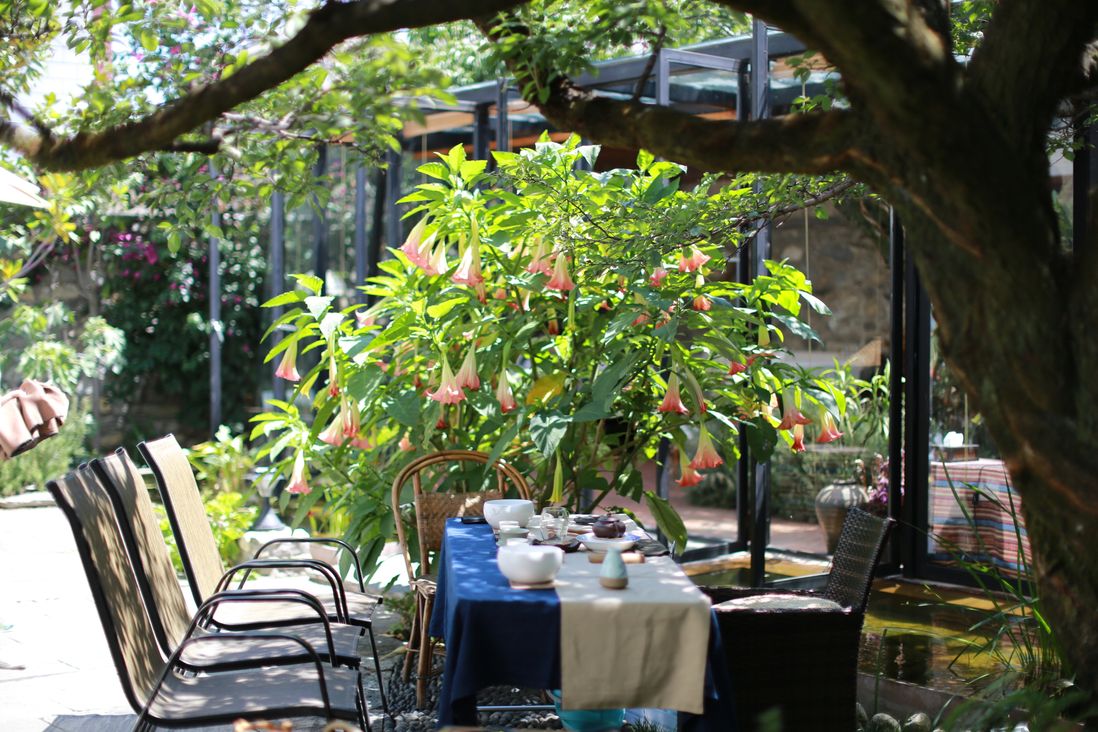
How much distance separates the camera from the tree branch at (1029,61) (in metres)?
2.33

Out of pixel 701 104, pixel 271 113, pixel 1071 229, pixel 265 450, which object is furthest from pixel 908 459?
pixel 271 113

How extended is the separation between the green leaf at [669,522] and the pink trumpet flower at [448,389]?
1.03 metres

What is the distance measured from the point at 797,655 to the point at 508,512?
111cm

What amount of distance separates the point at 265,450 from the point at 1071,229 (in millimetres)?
3927

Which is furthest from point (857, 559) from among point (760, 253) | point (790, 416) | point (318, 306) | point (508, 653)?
point (760, 253)

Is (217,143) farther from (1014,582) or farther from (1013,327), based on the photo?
(1014,582)

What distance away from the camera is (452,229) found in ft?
16.5

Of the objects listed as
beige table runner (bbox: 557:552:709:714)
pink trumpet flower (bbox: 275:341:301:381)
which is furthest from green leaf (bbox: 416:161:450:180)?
beige table runner (bbox: 557:552:709:714)

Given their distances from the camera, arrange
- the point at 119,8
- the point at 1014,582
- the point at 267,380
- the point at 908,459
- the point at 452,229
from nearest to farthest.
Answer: the point at 119,8
the point at 452,229
the point at 1014,582
the point at 908,459
the point at 267,380

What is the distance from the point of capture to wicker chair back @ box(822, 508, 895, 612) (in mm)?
3654

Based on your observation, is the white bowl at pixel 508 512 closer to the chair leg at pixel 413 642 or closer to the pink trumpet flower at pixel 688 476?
the chair leg at pixel 413 642

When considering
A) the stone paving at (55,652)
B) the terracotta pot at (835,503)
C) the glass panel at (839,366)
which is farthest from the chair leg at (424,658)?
the terracotta pot at (835,503)

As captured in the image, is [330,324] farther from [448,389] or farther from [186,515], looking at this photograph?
[186,515]

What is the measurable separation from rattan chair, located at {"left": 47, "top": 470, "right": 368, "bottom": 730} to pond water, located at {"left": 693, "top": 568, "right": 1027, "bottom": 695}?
6.01 ft
